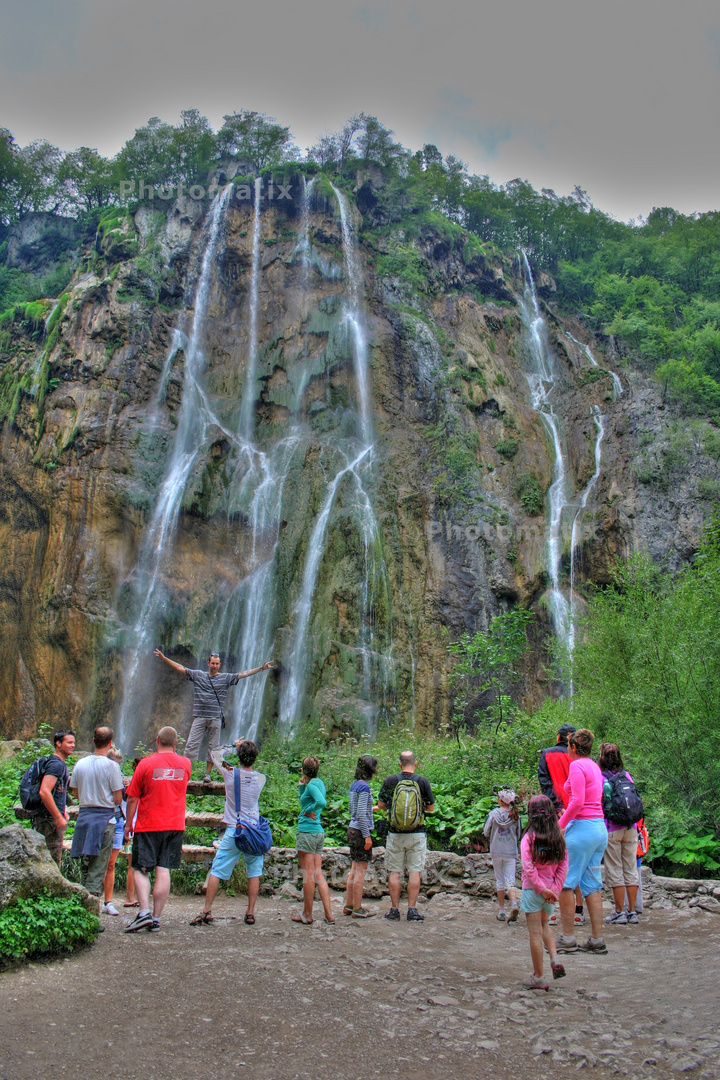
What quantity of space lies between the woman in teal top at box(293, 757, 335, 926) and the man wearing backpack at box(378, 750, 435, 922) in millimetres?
756

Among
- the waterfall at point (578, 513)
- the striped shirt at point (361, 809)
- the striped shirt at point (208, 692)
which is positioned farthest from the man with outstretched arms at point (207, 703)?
the waterfall at point (578, 513)

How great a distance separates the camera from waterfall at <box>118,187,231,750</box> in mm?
22484

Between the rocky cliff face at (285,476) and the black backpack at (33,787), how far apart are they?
14060 millimetres

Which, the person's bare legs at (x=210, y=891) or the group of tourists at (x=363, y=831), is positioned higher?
the group of tourists at (x=363, y=831)

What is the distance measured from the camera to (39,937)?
533 cm

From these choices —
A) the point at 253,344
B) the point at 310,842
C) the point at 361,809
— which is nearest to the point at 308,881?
the point at 310,842

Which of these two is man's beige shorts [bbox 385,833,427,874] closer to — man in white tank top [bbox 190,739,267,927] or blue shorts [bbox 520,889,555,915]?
man in white tank top [bbox 190,739,267,927]

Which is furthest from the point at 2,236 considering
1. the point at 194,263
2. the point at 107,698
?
the point at 107,698

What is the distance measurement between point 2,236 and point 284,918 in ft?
139

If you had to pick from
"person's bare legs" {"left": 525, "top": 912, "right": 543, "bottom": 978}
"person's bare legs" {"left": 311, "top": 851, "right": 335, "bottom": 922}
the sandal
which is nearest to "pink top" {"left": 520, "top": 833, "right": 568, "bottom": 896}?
"person's bare legs" {"left": 525, "top": 912, "right": 543, "bottom": 978}

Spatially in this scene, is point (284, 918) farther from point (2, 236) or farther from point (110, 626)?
point (2, 236)

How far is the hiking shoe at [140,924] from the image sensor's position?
20.6 feet

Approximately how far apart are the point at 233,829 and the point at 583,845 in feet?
10.3

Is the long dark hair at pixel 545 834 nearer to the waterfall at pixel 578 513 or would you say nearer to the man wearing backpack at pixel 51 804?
the man wearing backpack at pixel 51 804
